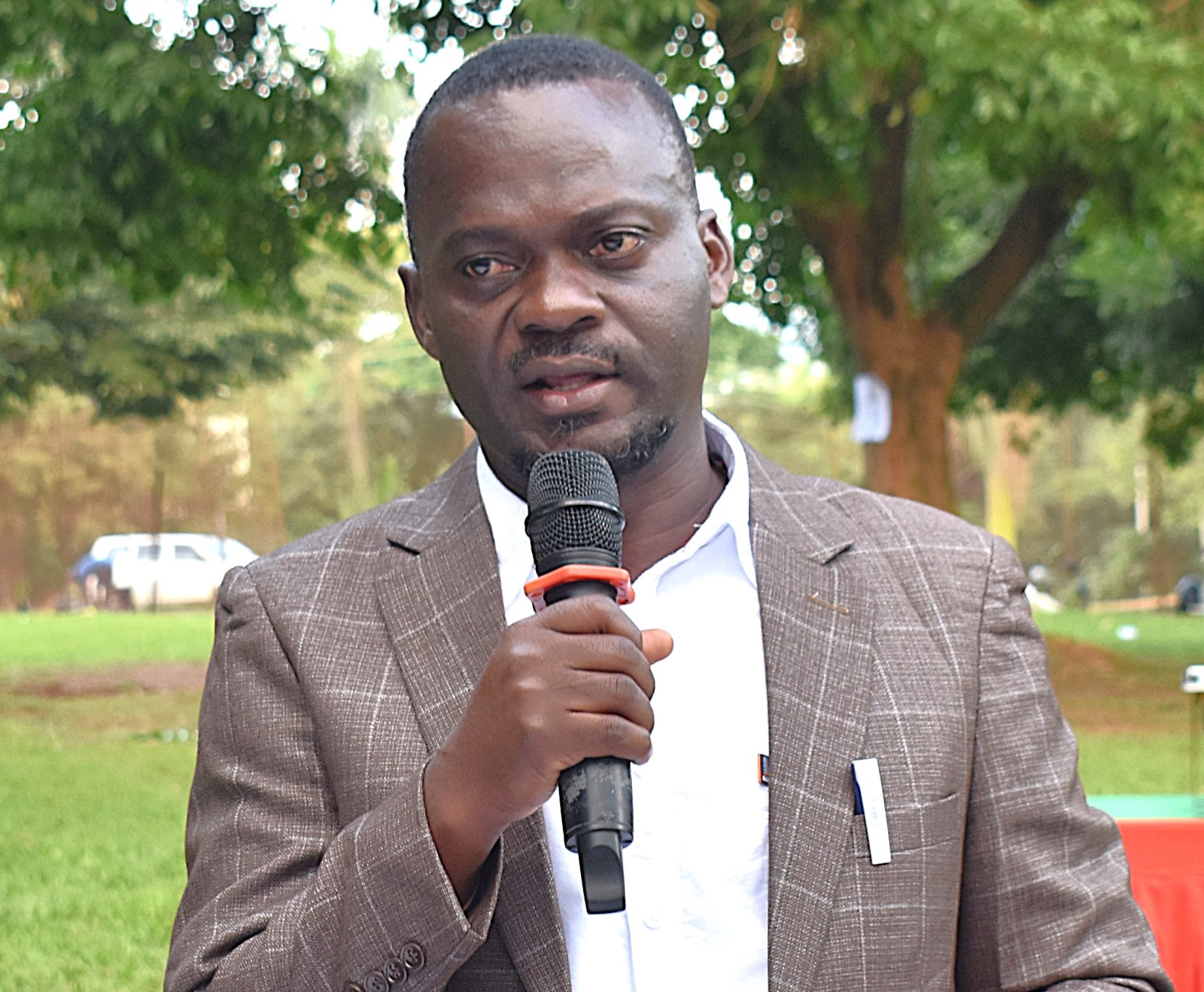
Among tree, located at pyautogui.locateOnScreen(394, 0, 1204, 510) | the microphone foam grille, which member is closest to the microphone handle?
the microphone foam grille

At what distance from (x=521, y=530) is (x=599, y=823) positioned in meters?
0.81

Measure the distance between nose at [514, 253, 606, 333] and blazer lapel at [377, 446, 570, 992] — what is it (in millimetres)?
372

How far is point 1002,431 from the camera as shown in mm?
42125

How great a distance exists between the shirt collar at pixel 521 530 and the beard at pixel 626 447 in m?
0.15

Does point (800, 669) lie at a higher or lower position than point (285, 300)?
lower

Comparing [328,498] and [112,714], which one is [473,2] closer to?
[112,714]

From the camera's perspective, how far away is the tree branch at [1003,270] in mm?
12695

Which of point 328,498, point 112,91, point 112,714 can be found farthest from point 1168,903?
point 328,498

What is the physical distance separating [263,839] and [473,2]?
30.8ft

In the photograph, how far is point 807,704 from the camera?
6.60 feet

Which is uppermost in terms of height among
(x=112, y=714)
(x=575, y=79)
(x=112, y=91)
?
(x=112, y=91)

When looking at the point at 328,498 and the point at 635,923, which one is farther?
the point at 328,498

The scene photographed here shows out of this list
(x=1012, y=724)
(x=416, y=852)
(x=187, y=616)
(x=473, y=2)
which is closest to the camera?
(x=416, y=852)

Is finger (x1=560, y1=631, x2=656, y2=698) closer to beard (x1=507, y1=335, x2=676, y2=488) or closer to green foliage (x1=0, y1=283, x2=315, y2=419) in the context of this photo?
beard (x1=507, y1=335, x2=676, y2=488)
